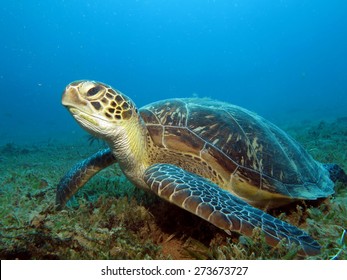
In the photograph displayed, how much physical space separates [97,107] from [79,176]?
3.34ft

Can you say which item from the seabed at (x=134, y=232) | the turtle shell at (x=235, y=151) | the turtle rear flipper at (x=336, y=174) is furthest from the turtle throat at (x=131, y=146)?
the turtle rear flipper at (x=336, y=174)

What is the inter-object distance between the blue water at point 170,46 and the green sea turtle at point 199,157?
320 ft

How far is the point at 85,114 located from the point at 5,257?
121 cm

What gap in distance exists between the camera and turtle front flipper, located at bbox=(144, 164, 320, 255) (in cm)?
174

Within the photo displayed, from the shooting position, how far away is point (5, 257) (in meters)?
1.77

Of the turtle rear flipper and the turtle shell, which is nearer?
the turtle shell

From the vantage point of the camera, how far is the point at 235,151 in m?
2.68

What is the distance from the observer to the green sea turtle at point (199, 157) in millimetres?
2025

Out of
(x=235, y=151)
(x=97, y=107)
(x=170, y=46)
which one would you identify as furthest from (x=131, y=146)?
(x=170, y=46)

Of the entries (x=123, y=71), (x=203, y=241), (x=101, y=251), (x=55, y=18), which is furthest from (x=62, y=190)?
(x=123, y=71)

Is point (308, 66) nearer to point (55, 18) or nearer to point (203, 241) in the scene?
point (55, 18)

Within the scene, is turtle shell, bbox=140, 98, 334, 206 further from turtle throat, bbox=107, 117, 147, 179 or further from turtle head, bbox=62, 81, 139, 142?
turtle head, bbox=62, 81, 139, 142

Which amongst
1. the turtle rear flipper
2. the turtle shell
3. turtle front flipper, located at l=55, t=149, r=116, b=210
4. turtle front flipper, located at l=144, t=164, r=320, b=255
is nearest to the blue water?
the turtle rear flipper

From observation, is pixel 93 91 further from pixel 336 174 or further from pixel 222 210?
pixel 336 174
